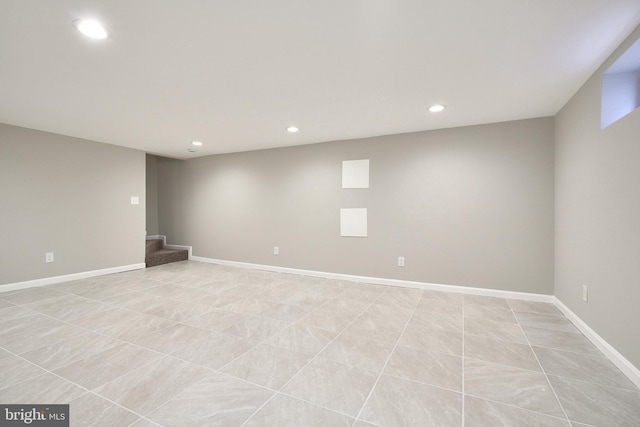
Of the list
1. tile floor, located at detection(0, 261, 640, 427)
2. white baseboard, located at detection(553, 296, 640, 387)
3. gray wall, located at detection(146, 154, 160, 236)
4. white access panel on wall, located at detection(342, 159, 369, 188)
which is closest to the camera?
tile floor, located at detection(0, 261, 640, 427)

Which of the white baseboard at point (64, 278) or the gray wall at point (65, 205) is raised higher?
the gray wall at point (65, 205)

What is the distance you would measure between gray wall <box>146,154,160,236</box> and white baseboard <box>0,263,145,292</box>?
1526mm

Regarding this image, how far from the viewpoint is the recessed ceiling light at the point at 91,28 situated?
5.45ft

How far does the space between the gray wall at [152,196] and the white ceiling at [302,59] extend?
293cm

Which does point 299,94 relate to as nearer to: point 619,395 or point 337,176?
point 337,176

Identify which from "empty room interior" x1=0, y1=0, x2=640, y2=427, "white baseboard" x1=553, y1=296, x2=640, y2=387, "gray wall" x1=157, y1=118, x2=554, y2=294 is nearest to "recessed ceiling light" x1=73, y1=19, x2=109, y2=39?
"empty room interior" x1=0, y1=0, x2=640, y2=427

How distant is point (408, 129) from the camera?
12.6ft

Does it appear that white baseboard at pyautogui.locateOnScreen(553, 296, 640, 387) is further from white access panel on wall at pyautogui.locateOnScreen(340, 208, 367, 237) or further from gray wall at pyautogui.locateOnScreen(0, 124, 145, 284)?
gray wall at pyautogui.locateOnScreen(0, 124, 145, 284)

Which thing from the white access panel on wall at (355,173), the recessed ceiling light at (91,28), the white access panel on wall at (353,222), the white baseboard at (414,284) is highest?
the recessed ceiling light at (91,28)

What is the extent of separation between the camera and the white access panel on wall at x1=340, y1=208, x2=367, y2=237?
4.29 m

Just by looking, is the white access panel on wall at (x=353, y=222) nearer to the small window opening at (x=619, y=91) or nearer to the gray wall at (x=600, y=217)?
the gray wall at (x=600, y=217)

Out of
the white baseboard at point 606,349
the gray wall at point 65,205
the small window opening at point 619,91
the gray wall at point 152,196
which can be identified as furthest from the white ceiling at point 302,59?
the gray wall at point 152,196

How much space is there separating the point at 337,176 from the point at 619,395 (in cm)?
367

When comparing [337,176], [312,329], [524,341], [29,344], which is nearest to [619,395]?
[524,341]
